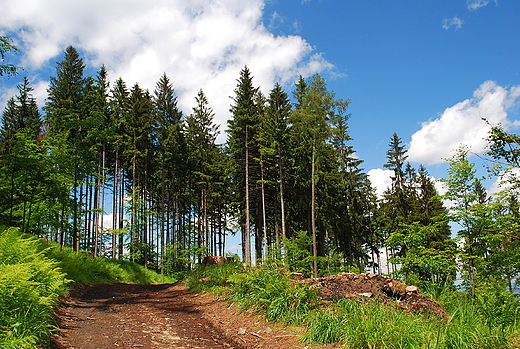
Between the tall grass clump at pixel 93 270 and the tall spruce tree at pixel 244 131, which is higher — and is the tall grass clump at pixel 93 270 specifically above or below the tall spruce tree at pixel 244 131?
below

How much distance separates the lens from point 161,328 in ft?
21.1

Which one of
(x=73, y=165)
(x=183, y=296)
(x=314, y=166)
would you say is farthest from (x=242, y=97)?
(x=183, y=296)

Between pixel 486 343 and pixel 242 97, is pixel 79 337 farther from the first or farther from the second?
pixel 242 97

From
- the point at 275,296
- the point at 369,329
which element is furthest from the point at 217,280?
the point at 369,329

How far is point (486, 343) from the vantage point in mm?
3758

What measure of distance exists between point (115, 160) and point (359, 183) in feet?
74.7

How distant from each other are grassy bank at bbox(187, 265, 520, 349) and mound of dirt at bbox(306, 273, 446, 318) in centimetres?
42

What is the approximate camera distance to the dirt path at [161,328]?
528 cm

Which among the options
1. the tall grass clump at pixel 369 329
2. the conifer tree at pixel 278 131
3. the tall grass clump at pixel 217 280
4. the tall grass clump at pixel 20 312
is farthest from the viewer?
the conifer tree at pixel 278 131

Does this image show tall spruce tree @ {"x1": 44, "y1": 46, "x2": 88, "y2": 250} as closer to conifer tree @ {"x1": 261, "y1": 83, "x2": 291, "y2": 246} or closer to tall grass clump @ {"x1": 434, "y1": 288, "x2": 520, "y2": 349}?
conifer tree @ {"x1": 261, "y1": 83, "x2": 291, "y2": 246}

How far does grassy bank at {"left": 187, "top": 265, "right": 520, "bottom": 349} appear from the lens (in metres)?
3.99

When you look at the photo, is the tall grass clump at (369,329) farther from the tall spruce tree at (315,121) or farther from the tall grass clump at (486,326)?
the tall spruce tree at (315,121)

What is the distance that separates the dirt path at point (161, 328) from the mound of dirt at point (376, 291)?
1722mm

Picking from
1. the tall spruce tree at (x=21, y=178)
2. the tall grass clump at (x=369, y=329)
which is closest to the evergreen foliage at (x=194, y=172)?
the tall spruce tree at (x=21, y=178)
